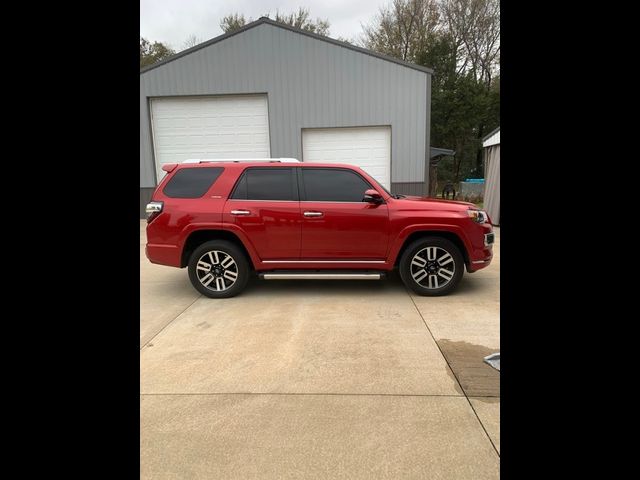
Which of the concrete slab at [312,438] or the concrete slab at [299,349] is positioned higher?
the concrete slab at [299,349]

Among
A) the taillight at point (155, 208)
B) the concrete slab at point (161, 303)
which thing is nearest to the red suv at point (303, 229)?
the taillight at point (155, 208)

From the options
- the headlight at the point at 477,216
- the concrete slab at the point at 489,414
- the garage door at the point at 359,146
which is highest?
the garage door at the point at 359,146

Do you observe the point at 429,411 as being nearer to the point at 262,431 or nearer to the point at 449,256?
the point at 262,431

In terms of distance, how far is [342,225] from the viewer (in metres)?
5.22

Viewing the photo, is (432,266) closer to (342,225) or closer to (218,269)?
(342,225)

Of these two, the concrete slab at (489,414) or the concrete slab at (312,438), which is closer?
the concrete slab at (312,438)

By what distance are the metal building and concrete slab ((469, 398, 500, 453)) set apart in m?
11.4

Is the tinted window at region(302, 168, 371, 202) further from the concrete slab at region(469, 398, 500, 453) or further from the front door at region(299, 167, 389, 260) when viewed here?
the concrete slab at region(469, 398, 500, 453)

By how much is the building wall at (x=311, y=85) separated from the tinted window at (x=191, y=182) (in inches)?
334

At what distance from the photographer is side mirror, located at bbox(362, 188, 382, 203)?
203 inches

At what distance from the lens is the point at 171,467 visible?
7.22 feet

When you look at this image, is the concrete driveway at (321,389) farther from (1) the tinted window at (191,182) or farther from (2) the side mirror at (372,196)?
(1) the tinted window at (191,182)

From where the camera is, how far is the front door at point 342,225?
5.20 meters

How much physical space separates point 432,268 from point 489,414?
278 cm
